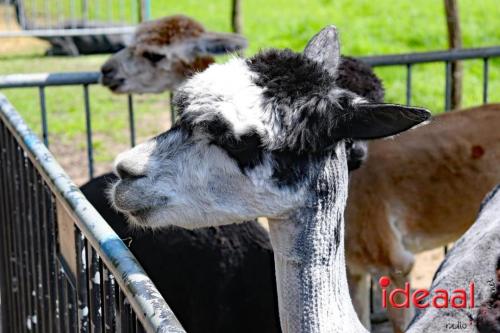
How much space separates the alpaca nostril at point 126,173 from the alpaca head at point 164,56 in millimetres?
3297

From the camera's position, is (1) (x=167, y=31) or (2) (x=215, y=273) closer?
(2) (x=215, y=273)

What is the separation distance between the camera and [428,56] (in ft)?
16.7

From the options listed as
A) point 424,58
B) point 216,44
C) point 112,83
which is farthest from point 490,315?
→ point 112,83

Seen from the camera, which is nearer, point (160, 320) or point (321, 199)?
point (160, 320)

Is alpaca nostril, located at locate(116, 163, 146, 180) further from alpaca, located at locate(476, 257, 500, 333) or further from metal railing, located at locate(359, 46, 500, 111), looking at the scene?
metal railing, located at locate(359, 46, 500, 111)

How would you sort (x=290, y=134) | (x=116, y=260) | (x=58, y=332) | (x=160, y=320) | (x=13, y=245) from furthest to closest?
(x=13, y=245) < (x=58, y=332) < (x=290, y=134) < (x=116, y=260) < (x=160, y=320)

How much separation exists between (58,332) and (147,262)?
791mm

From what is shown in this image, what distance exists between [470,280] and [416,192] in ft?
7.86

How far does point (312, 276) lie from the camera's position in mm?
2479

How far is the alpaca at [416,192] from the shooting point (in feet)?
15.8

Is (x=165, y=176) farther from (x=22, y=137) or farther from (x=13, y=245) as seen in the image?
(x=13, y=245)

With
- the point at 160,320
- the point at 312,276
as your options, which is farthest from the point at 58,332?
the point at 160,320

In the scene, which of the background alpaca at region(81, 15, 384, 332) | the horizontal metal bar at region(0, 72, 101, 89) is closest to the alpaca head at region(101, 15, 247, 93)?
the horizontal metal bar at region(0, 72, 101, 89)

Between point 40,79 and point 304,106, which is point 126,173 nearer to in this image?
point 304,106
